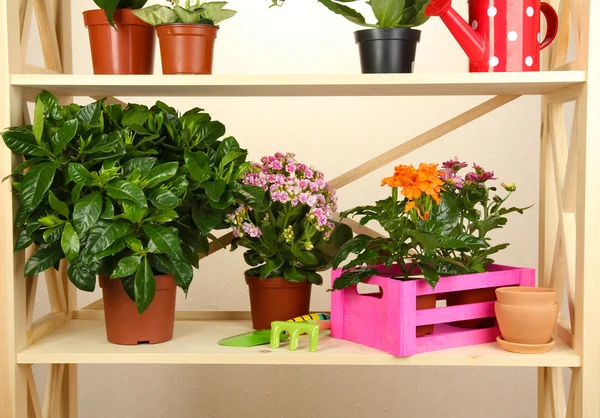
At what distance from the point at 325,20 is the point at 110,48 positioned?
1.32 metres

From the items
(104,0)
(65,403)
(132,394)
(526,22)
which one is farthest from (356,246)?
(132,394)

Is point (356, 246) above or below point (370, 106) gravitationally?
below

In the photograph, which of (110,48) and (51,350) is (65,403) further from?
(110,48)

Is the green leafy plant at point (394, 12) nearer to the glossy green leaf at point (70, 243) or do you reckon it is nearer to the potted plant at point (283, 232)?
the potted plant at point (283, 232)

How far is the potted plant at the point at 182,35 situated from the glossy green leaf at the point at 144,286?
484mm

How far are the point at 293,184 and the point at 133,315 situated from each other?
0.52 m

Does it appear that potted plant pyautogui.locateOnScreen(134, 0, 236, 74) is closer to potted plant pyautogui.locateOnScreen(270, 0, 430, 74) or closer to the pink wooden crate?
potted plant pyautogui.locateOnScreen(270, 0, 430, 74)

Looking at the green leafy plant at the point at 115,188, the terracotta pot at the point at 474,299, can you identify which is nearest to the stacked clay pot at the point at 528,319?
the terracotta pot at the point at 474,299

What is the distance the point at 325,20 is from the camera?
302 centimetres

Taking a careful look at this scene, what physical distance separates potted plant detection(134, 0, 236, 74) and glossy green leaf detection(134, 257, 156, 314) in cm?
48

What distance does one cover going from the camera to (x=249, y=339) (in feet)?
6.19

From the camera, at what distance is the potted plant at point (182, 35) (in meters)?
1.84

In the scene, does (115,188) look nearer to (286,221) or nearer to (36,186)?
(36,186)

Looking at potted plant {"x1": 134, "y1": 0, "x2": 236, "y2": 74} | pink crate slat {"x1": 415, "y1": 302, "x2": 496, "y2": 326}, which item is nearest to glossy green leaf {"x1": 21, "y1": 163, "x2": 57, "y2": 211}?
potted plant {"x1": 134, "y1": 0, "x2": 236, "y2": 74}
